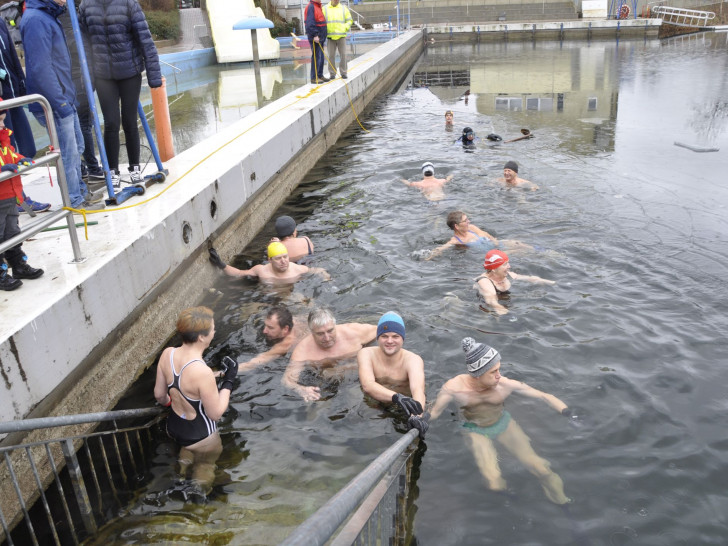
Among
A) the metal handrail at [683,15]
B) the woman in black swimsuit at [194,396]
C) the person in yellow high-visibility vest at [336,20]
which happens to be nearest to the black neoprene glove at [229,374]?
the woman in black swimsuit at [194,396]

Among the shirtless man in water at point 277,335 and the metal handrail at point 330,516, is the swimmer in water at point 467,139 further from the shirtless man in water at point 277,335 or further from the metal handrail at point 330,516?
the metal handrail at point 330,516

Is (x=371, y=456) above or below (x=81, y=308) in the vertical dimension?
below

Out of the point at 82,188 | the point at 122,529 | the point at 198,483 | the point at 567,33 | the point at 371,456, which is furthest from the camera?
the point at 567,33

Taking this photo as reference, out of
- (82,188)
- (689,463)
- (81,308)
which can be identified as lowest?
(689,463)

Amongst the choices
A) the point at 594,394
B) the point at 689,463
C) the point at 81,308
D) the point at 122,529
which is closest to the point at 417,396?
the point at 594,394

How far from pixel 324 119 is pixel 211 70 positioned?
14.1 meters

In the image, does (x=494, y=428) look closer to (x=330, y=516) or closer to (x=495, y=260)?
(x=495, y=260)

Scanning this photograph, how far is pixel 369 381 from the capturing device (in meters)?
5.71

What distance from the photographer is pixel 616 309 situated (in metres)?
7.20

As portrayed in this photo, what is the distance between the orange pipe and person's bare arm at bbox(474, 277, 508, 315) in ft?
17.4

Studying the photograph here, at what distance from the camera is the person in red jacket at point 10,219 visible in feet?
16.0

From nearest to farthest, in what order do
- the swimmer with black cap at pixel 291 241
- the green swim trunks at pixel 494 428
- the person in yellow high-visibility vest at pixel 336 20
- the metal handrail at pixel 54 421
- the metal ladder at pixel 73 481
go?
the metal handrail at pixel 54 421, the metal ladder at pixel 73 481, the green swim trunks at pixel 494 428, the swimmer with black cap at pixel 291 241, the person in yellow high-visibility vest at pixel 336 20

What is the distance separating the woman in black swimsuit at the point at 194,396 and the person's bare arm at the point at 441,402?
72.1 inches

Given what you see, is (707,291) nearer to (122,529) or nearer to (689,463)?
(689,463)
